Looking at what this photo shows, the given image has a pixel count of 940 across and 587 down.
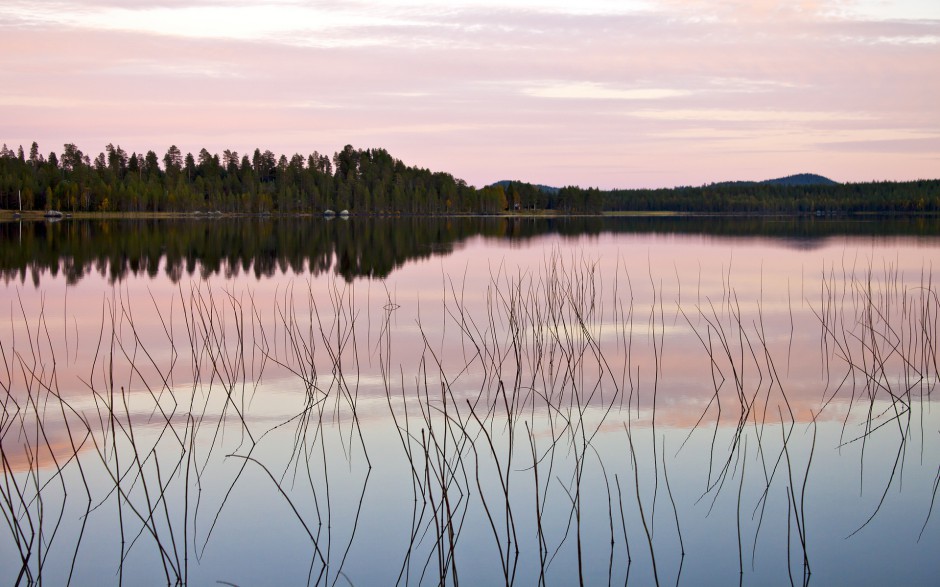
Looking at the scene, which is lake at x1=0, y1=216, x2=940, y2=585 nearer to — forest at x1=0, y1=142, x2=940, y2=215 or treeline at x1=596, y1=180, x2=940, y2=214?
forest at x1=0, y1=142, x2=940, y2=215

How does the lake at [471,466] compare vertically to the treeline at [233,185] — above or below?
below

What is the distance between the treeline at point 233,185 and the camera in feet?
333

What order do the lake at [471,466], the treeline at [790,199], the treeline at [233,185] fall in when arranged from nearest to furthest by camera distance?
the lake at [471,466] < the treeline at [233,185] < the treeline at [790,199]

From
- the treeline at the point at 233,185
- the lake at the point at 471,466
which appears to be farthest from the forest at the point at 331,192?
the lake at the point at 471,466

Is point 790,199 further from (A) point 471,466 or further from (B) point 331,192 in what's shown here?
(A) point 471,466

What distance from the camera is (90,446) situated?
6992 millimetres

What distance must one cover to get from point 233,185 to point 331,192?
1638 cm

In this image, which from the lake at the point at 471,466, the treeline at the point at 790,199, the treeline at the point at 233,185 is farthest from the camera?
the treeline at the point at 790,199

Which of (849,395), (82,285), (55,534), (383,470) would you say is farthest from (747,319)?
(82,285)

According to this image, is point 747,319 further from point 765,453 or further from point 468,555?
point 468,555

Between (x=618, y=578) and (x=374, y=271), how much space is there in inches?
782

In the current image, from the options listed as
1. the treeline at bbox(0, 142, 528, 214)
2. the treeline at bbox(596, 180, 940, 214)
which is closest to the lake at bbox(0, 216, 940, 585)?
the treeline at bbox(0, 142, 528, 214)

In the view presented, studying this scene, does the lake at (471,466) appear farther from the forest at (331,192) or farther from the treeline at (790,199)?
the treeline at (790,199)

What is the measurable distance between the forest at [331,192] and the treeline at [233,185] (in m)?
0.17
